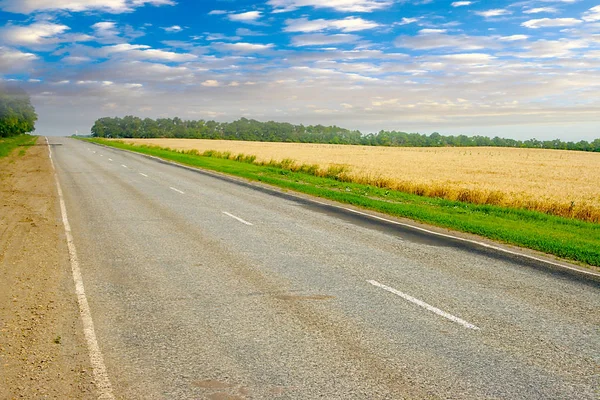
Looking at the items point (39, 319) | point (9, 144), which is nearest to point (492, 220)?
point (39, 319)

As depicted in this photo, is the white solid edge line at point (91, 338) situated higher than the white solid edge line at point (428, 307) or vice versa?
the white solid edge line at point (428, 307)

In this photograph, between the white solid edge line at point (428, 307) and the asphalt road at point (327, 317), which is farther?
the white solid edge line at point (428, 307)

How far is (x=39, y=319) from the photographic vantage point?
635cm

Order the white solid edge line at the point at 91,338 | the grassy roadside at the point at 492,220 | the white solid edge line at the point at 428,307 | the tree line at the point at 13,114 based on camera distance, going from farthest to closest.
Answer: the tree line at the point at 13,114 → the grassy roadside at the point at 492,220 → the white solid edge line at the point at 428,307 → the white solid edge line at the point at 91,338

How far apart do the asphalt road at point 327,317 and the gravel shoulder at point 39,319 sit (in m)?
0.31

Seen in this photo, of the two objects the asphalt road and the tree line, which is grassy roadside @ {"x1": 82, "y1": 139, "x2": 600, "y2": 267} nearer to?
the asphalt road

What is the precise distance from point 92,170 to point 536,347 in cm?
2682

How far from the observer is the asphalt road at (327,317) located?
4.88 metres

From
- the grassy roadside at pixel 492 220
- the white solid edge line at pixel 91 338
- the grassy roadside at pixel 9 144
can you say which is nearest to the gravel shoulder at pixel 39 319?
the white solid edge line at pixel 91 338

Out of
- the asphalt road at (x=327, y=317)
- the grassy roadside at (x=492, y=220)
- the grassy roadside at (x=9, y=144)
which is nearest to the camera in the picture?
the asphalt road at (x=327, y=317)

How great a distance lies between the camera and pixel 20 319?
20.8 ft

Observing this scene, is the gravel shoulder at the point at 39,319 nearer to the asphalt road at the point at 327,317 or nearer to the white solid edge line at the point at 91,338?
the white solid edge line at the point at 91,338

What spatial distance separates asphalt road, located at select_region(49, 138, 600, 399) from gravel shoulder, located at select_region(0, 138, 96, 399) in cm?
31

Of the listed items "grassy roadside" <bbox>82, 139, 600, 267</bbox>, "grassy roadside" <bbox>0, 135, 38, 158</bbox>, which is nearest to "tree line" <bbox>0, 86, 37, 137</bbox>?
"grassy roadside" <bbox>0, 135, 38, 158</bbox>
